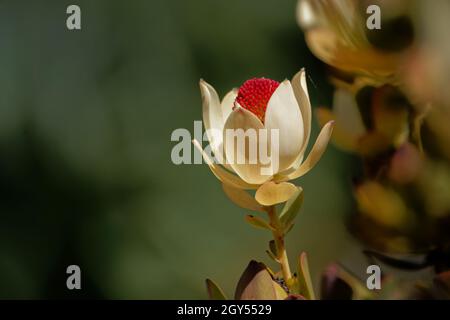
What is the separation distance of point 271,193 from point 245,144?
1.7 inches

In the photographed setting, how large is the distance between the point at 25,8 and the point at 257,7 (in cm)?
26

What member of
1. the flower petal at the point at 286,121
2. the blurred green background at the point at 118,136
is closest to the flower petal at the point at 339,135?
the blurred green background at the point at 118,136

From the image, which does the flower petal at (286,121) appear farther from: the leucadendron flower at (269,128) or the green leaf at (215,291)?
the green leaf at (215,291)

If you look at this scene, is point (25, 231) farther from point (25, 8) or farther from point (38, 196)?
point (25, 8)

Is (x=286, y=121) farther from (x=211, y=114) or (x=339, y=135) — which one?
(x=339, y=135)

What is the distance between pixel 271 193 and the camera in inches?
18.1

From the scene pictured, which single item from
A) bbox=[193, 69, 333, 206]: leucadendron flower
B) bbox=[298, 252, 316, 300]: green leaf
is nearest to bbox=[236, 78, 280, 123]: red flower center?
bbox=[193, 69, 333, 206]: leucadendron flower

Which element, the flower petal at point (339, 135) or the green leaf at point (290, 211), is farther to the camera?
the flower petal at point (339, 135)

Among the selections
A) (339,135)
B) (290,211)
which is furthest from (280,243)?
(339,135)

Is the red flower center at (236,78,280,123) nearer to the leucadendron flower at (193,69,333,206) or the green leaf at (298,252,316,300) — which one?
the leucadendron flower at (193,69,333,206)

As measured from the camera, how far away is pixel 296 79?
476 millimetres

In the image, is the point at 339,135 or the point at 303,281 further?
the point at 339,135

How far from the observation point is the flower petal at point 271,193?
0.46m
